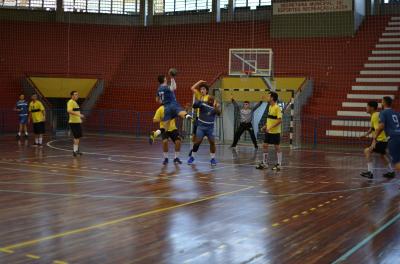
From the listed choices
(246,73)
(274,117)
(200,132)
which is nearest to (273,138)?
(274,117)

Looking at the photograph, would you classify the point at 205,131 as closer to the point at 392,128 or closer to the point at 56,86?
the point at 392,128

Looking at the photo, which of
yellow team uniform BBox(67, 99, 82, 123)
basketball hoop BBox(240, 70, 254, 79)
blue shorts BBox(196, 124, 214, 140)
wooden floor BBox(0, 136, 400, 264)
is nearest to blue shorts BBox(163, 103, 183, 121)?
blue shorts BBox(196, 124, 214, 140)

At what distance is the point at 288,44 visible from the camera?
24.4 m

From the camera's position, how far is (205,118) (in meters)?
12.7

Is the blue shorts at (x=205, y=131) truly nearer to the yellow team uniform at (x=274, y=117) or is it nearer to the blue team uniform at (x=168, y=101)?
the blue team uniform at (x=168, y=101)

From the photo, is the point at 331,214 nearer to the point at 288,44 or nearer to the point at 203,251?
the point at 203,251

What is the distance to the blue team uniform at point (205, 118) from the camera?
12.6 metres

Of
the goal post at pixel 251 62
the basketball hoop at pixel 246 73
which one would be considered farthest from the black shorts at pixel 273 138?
the goal post at pixel 251 62

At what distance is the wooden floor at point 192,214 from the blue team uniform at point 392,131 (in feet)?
2.18

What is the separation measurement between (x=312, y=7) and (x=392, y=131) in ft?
53.9

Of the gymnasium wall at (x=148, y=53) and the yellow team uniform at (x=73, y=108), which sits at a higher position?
the gymnasium wall at (x=148, y=53)

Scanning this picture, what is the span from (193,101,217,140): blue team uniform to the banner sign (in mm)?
13925

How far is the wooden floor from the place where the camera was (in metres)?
5.27

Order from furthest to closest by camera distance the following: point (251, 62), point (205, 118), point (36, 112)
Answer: point (251, 62)
point (36, 112)
point (205, 118)
